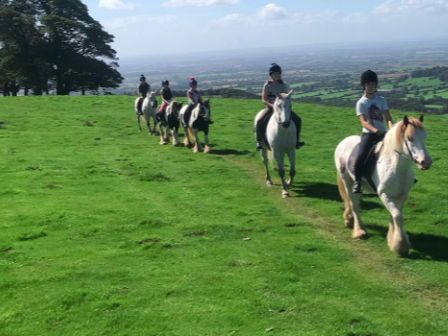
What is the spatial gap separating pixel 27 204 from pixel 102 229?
354cm

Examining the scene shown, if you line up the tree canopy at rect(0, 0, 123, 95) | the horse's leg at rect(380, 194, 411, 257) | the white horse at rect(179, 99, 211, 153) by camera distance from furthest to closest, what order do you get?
the tree canopy at rect(0, 0, 123, 95) → the white horse at rect(179, 99, 211, 153) → the horse's leg at rect(380, 194, 411, 257)

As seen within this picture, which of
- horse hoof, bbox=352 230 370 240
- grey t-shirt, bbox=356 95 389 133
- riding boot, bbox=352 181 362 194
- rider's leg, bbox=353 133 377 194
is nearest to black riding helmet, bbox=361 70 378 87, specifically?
grey t-shirt, bbox=356 95 389 133

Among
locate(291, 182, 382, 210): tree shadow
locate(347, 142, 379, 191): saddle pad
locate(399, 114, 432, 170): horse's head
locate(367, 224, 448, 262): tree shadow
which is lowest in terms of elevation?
locate(367, 224, 448, 262): tree shadow

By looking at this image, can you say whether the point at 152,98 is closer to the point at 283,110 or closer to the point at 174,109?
the point at 174,109

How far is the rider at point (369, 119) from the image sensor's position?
807 cm

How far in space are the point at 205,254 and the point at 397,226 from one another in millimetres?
3904

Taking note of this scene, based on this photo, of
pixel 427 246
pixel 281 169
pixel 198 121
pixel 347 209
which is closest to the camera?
pixel 427 246

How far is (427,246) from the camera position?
8.20 metres

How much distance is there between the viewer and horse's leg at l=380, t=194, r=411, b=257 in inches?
292

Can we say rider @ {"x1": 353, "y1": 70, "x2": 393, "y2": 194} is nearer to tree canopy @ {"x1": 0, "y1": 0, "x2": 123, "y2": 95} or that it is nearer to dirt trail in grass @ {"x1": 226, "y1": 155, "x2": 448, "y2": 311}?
dirt trail in grass @ {"x1": 226, "y1": 155, "x2": 448, "y2": 311}

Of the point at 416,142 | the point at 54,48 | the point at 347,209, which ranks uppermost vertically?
the point at 54,48

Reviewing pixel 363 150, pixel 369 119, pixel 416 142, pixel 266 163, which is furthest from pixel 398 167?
pixel 266 163

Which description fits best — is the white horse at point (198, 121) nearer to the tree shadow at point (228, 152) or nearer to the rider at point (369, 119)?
the tree shadow at point (228, 152)

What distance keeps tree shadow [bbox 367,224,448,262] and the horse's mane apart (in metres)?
2.17
